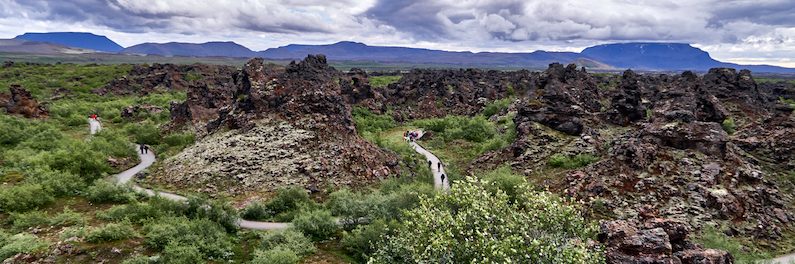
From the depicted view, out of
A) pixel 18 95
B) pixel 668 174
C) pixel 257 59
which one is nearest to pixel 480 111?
pixel 257 59

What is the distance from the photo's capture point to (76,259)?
33.1 metres

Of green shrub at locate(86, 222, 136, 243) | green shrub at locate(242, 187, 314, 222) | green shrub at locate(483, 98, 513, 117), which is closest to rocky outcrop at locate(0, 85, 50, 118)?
green shrub at locate(242, 187, 314, 222)

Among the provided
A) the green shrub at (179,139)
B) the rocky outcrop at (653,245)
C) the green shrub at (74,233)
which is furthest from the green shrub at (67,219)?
the rocky outcrop at (653,245)

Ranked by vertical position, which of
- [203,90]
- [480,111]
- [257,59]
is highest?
[257,59]

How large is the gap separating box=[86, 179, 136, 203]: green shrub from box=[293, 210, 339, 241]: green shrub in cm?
1874

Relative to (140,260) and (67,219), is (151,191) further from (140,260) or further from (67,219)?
(140,260)

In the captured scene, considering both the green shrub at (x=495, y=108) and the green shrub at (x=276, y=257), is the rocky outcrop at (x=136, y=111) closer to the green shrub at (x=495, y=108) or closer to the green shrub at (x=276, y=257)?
the green shrub at (x=495, y=108)

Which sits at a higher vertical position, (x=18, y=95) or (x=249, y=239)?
(x=18, y=95)

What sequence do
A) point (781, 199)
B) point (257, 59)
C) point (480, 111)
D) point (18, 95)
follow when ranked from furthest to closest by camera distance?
Answer: point (480, 111)
point (18, 95)
point (257, 59)
point (781, 199)

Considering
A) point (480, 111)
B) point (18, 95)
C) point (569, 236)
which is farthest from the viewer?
point (480, 111)

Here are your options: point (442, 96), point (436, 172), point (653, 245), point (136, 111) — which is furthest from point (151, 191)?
point (442, 96)

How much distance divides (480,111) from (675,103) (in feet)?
233

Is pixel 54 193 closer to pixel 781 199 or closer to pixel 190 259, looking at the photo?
pixel 190 259

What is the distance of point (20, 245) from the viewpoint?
33.1m
